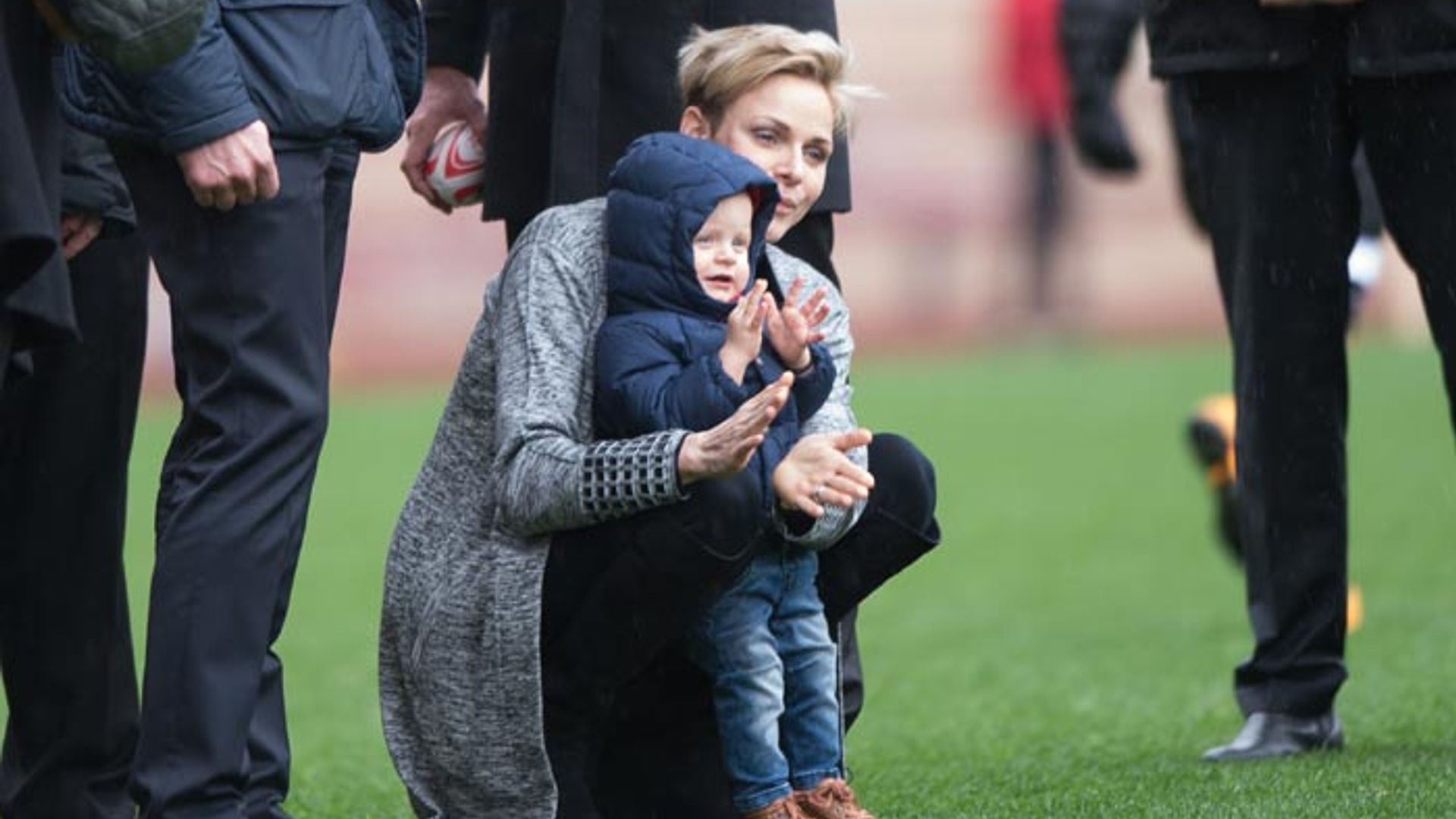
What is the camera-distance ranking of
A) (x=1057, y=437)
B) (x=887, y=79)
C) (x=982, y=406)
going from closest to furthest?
(x=1057, y=437) < (x=982, y=406) < (x=887, y=79)

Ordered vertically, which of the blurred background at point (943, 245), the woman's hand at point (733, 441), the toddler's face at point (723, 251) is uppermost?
the toddler's face at point (723, 251)

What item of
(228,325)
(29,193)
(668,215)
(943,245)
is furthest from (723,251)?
(943,245)

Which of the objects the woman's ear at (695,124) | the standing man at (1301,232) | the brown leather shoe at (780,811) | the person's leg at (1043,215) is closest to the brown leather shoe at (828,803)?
the brown leather shoe at (780,811)

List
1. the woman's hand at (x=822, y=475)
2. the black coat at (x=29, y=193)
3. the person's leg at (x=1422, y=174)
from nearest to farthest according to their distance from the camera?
the black coat at (x=29, y=193)
the woman's hand at (x=822, y=475)
the person's leg at (x=1422, y=174)

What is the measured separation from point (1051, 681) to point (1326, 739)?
79.9 inches

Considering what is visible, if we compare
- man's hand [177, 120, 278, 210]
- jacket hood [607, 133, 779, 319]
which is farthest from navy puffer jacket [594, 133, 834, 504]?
man's hand [177, 120, 278, 210]

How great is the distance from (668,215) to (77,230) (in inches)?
37.0

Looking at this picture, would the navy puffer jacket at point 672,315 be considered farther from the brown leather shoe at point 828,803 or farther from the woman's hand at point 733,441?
the brown leather shoe at point 828,803

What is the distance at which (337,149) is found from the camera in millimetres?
4547

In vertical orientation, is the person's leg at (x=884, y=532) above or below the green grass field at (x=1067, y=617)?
above

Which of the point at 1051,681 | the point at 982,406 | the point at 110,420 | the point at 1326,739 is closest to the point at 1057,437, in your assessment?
the point at 982,406

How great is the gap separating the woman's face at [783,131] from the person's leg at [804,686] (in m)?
0.62

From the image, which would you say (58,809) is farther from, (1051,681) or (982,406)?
(982,406)

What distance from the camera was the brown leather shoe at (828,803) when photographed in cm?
442
